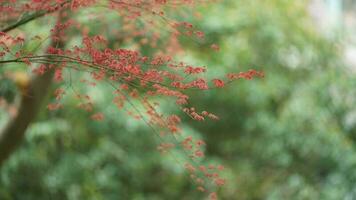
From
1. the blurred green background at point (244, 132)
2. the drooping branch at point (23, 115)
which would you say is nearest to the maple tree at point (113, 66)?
the drooping branch at point (23, 115)

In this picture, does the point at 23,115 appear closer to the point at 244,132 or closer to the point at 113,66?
the point at 113,66

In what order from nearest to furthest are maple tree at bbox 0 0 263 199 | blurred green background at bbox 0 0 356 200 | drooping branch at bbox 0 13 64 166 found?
maple tree at bbox 0 0 263 199, drooping branch at bbox 0 13 64 166, blurred green background at bbox 0 0 356 200

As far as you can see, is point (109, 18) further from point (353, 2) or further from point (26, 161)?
point (353, 2)

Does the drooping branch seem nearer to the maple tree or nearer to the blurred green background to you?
the maple tree

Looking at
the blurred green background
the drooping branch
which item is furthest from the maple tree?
the blurred green background

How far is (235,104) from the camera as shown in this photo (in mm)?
4965

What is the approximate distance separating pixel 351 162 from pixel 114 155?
5.67 feet

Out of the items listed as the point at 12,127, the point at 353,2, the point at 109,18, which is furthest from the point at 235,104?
the point at 353,2

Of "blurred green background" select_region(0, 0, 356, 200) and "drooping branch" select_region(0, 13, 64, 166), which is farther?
"blurred green background" select_region(0, 0, 356, 200)

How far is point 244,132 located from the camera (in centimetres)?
517

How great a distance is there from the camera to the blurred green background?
4.39m

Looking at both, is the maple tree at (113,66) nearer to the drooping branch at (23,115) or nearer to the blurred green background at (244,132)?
the drooping branch at (23,115)

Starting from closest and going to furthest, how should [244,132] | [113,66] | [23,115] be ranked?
[113,66]
[23,115]
[244,132]

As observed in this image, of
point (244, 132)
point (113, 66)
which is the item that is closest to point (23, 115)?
point (113, 66)
